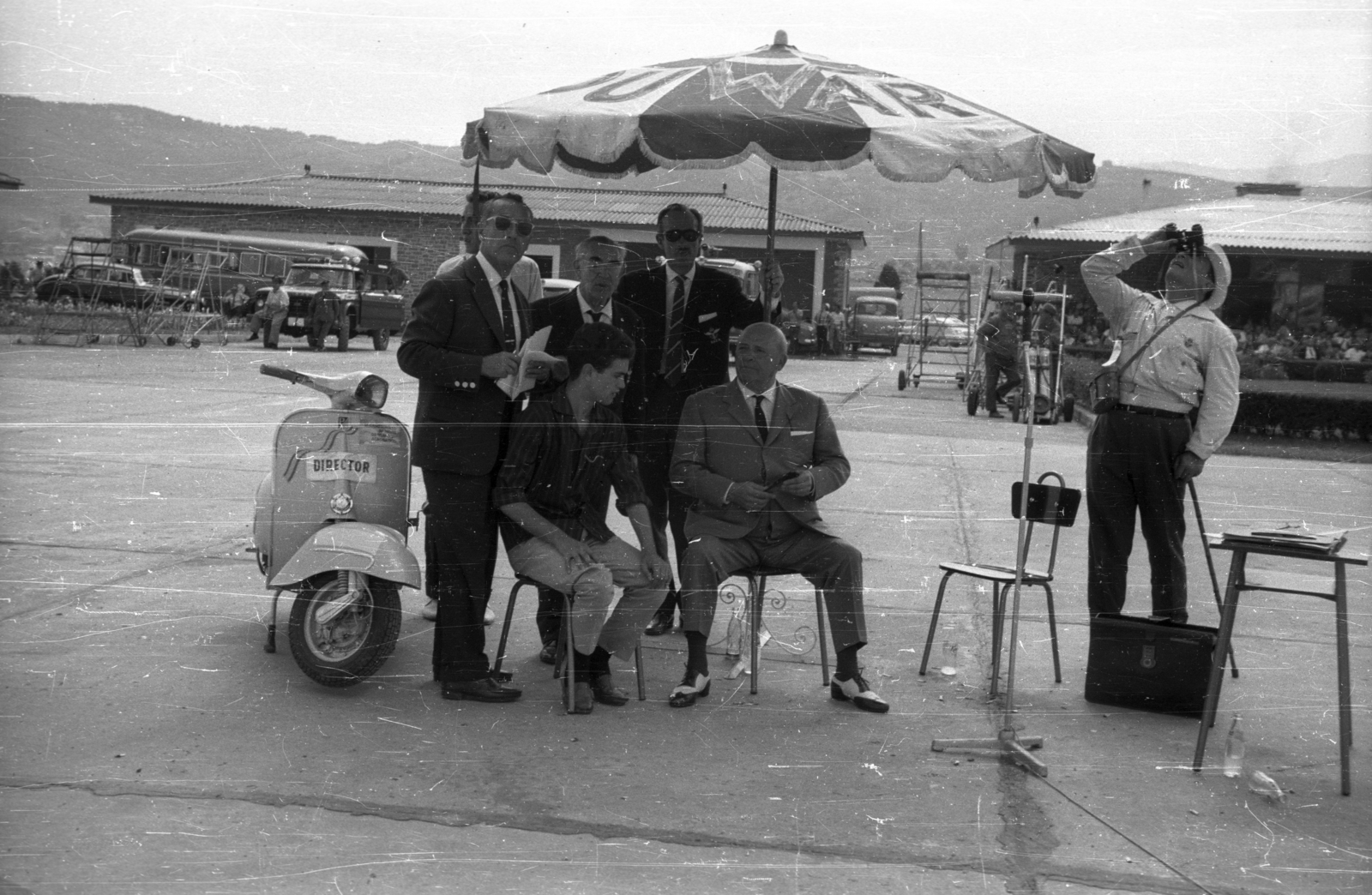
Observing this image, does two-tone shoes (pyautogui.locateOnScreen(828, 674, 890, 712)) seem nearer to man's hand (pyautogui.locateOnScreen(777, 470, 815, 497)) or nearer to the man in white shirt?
man's hand (pyautogui.locateOnScreen(777, 470, 815, 497))

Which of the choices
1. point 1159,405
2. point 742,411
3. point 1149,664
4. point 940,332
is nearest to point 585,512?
point 742,411

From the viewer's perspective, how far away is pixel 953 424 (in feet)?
53.3

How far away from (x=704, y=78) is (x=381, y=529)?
220cm

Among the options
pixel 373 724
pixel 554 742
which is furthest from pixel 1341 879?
pixel 373 724

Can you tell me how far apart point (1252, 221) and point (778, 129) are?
297 cm

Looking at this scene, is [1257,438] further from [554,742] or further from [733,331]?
[554,742]

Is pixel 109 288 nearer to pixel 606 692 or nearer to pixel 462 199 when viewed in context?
pixel 462 199

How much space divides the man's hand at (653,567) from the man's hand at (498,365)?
844mm

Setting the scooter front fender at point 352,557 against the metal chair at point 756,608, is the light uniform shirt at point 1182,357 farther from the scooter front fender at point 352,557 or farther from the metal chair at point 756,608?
the scooter front fender at point 352,557

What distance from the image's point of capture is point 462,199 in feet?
22.1

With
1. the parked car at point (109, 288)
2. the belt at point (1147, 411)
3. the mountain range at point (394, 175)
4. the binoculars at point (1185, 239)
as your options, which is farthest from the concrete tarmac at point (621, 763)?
the parked car at point (109, 288)

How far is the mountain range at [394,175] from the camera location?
4.46 meters

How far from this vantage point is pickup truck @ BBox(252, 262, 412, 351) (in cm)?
2108

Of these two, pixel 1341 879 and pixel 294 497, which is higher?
pixel 294 497
